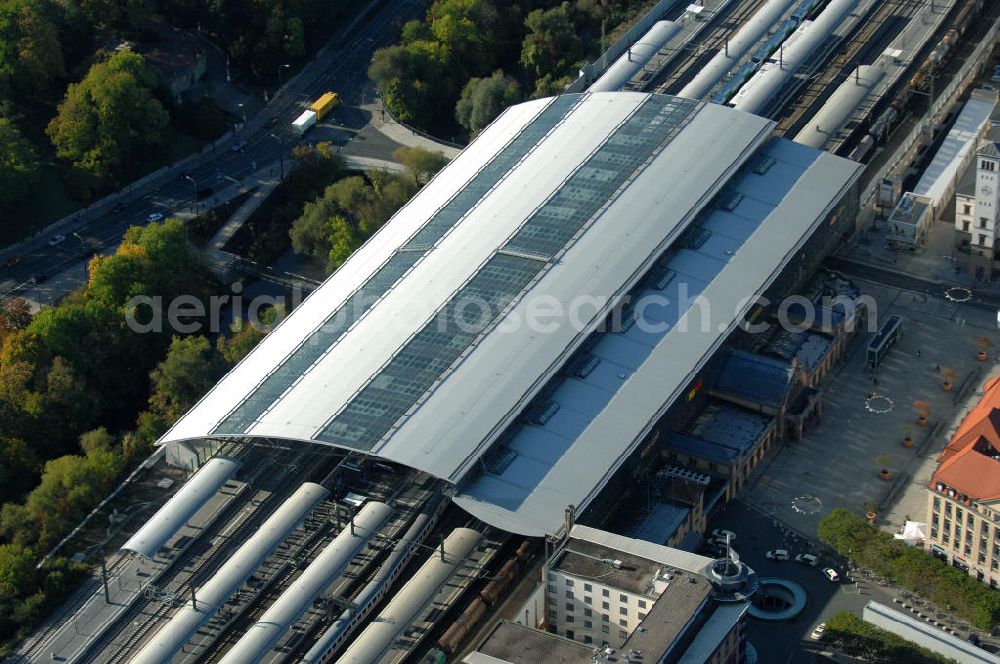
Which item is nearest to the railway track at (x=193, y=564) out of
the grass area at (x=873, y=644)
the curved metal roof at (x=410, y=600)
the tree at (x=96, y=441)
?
the curved metal roof at (x=410, y=600)

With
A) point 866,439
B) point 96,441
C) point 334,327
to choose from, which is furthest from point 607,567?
point 96,441

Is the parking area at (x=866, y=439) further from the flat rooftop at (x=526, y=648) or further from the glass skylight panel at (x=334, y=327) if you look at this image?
the glass skylight panel at (x=334, y=327)

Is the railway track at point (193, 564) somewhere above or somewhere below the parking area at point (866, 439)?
above

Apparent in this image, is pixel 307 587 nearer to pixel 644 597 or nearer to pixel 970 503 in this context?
pixel 644 597

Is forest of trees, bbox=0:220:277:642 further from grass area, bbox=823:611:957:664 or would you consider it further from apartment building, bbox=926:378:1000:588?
apartment building, bbox=926:378:1000:588

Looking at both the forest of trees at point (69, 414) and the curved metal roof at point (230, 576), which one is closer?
the curved metal roof at point (230, 576)

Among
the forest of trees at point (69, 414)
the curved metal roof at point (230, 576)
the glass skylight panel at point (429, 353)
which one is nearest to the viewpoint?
the curved metal roof at point (230, 576)

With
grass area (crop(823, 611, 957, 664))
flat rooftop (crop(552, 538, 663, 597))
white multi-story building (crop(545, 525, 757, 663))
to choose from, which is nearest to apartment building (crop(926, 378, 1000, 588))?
grass area (crop(823, 611, 957, 664))
